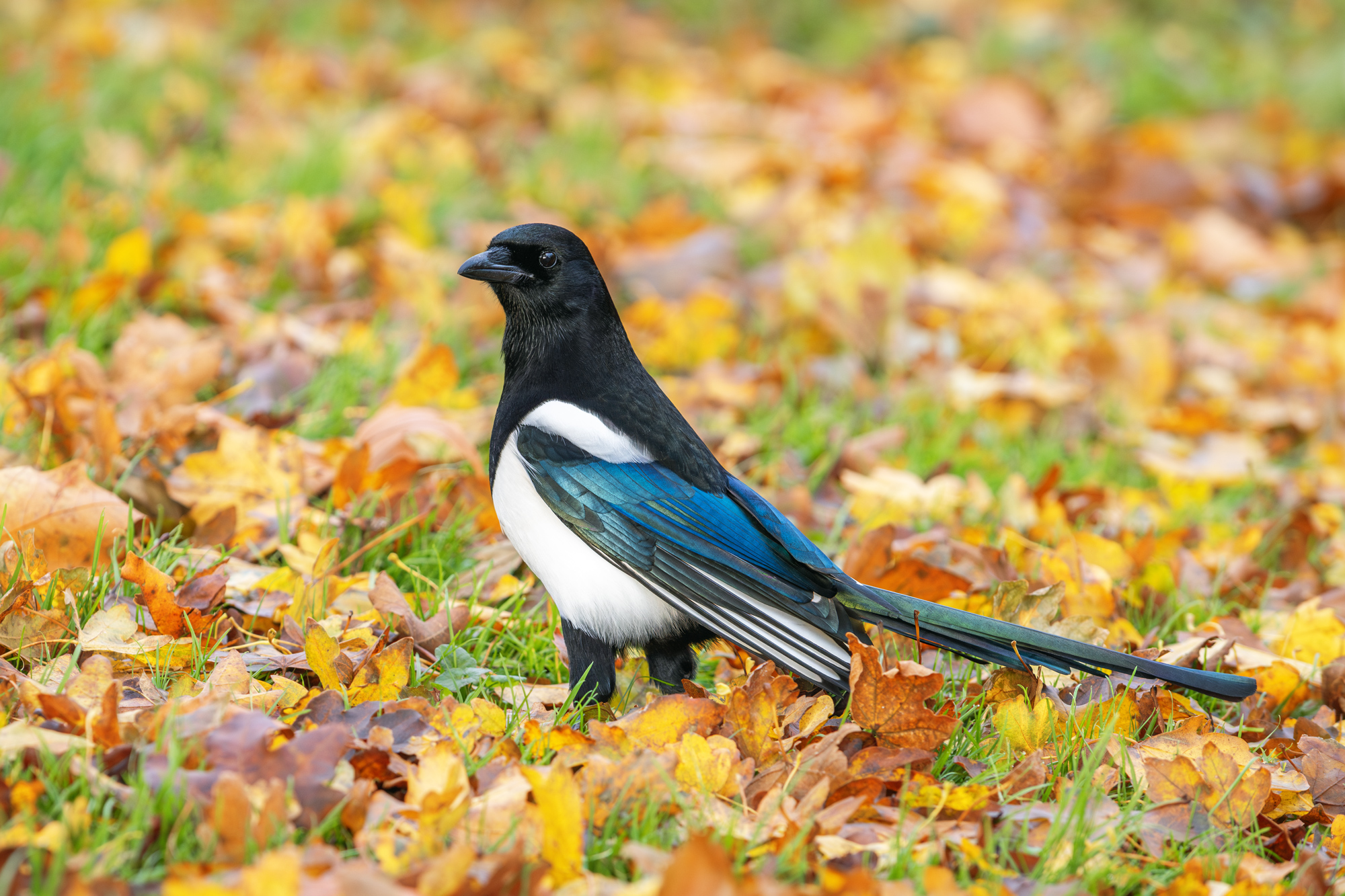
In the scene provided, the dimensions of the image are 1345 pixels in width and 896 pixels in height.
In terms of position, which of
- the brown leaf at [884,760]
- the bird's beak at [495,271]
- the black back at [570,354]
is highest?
the bird's beak at [495,271]

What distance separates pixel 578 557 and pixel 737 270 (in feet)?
9.53

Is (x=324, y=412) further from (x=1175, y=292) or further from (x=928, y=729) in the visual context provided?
(x=1175, y=292)

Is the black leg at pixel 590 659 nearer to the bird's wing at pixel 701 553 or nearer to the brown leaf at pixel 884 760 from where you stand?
the bird's wing at pixel 701 553

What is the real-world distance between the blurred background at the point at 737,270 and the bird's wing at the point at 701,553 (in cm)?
63

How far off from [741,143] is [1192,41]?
429cm

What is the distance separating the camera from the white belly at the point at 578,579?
233 cm

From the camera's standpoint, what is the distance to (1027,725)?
87.0 inches

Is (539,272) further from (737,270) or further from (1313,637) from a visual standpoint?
(737,270)

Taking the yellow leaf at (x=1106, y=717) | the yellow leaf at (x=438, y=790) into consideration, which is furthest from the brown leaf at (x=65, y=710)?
the yellow leaf at (x=1106, y=717)

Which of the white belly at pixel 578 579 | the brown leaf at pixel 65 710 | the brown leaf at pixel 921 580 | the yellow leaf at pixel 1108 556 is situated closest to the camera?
the brown leaf at pixel 65 710

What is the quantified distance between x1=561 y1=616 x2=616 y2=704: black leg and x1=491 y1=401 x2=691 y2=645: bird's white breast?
0.7 inches

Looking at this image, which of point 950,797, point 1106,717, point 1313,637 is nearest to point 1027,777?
point 950,797

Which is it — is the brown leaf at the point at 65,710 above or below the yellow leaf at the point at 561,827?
above

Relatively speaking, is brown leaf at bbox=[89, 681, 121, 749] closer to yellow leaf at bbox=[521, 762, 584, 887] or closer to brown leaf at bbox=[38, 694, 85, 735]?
brown leaf at bbox=[38, 694, 85, 735]
